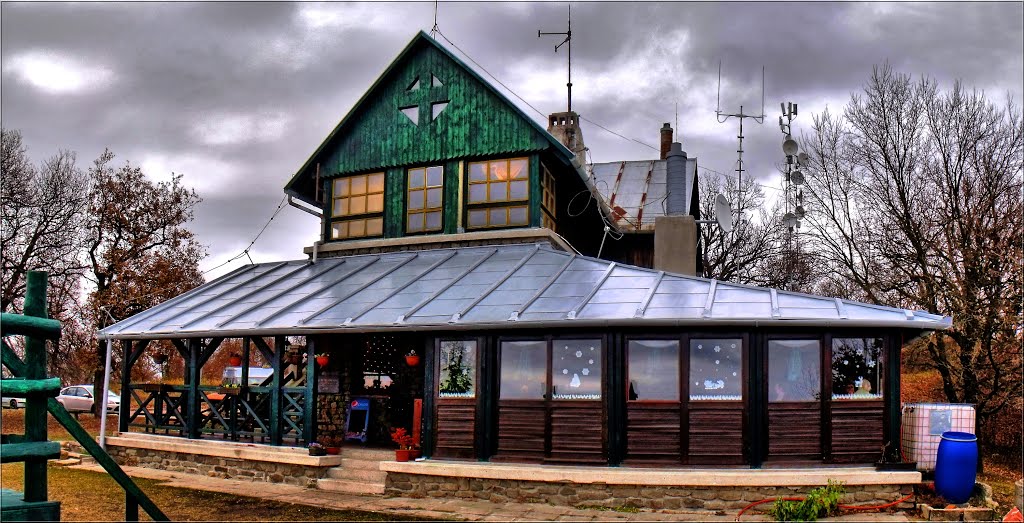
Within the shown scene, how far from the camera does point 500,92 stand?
15594 mm

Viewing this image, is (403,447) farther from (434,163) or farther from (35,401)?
(35,401)

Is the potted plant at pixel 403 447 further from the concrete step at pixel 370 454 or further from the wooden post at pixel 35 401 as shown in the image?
the wooden post at pixel 35 401

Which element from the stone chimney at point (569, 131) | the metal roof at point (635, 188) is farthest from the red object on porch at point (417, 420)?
the stone chimney at point (569, 131)

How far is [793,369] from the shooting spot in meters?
11.1

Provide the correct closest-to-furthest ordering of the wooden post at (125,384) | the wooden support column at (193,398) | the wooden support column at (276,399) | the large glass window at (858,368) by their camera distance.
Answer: the large glass window at (858,368), the wooden support column at (276,399), the wooden support column at (193,398), the wooden post at (125,384)

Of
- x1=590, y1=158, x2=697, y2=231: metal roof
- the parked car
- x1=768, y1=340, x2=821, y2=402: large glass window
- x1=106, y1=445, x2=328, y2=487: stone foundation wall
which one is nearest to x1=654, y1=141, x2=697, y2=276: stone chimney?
x1=590, y1=158, x2=697, y2=231: metal roof

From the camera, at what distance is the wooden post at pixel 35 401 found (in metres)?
5.12

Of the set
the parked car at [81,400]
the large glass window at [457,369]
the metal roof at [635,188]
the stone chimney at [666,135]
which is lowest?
the parked car at [81,400]

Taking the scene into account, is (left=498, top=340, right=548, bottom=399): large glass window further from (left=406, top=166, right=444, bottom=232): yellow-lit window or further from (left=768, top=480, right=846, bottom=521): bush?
(left=406, top=166, right=444, bottom=232): yellow-lit window

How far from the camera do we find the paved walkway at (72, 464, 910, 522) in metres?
10.3

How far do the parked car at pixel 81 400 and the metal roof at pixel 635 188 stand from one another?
17058 mm

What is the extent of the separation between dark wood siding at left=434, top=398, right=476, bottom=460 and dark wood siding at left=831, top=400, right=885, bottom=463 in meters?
4.89

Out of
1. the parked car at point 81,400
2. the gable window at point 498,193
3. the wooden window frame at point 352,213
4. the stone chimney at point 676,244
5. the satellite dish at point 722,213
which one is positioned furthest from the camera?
the parked car at point 81,400

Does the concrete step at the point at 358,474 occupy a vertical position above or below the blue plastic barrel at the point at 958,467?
below
